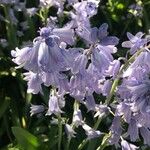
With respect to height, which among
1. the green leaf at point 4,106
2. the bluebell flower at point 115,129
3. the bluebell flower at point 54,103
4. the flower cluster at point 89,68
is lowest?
the green leaf at point 4,106

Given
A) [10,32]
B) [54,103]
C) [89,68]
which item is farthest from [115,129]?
[10,32]

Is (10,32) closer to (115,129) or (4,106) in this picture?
(4,106)

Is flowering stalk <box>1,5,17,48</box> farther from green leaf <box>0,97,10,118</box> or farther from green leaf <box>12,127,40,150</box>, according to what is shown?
green leaf <box>12,127,40,150</box>

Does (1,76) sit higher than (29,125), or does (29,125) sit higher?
(1,76)

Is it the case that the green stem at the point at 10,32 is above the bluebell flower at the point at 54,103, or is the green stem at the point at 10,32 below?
below

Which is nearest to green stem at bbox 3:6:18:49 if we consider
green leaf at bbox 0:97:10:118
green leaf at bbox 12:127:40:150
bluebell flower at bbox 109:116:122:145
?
green leaf at bbox 0:97:10:118

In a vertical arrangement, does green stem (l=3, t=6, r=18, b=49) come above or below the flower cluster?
below

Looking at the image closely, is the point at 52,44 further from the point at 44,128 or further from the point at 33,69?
the point at 44,128

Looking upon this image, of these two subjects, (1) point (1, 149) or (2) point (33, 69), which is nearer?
(2) point (33, 69)

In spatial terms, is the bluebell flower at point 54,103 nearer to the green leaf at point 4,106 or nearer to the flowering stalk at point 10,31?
the green leaf at point 4,106

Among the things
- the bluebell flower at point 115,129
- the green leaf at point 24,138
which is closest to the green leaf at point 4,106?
the green leaf at point 24,138

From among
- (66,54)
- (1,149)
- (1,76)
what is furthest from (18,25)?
(66,54)
